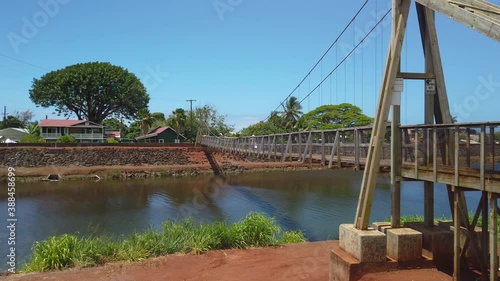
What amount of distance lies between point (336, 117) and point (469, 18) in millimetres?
38218

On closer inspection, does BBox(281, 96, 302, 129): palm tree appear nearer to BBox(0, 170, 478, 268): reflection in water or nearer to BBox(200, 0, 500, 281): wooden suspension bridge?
BBox(0, 170, 478, 268): reflection in water

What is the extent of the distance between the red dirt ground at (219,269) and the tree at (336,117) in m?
33.6

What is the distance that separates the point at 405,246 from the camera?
498cm

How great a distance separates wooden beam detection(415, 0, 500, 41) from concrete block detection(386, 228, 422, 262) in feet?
8.69

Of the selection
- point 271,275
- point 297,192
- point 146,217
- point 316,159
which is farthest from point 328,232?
point 297,192

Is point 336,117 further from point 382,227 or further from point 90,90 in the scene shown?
point 382,227

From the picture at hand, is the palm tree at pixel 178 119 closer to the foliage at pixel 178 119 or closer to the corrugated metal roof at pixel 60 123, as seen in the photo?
the foliage at pixel 178 119

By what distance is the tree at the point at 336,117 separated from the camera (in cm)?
3984

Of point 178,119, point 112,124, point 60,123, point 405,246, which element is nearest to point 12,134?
point 60,123

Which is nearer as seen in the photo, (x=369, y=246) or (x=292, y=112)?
(x=369, y=246)

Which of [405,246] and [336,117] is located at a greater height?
[336,117]

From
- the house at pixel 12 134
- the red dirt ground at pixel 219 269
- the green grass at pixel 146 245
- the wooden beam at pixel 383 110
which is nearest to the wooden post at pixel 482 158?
the wooden beam at pixel 383 110

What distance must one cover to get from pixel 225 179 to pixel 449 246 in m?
23.3

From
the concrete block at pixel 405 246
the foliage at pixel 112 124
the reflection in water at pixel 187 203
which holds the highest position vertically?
the foliage at pixel 112 124
